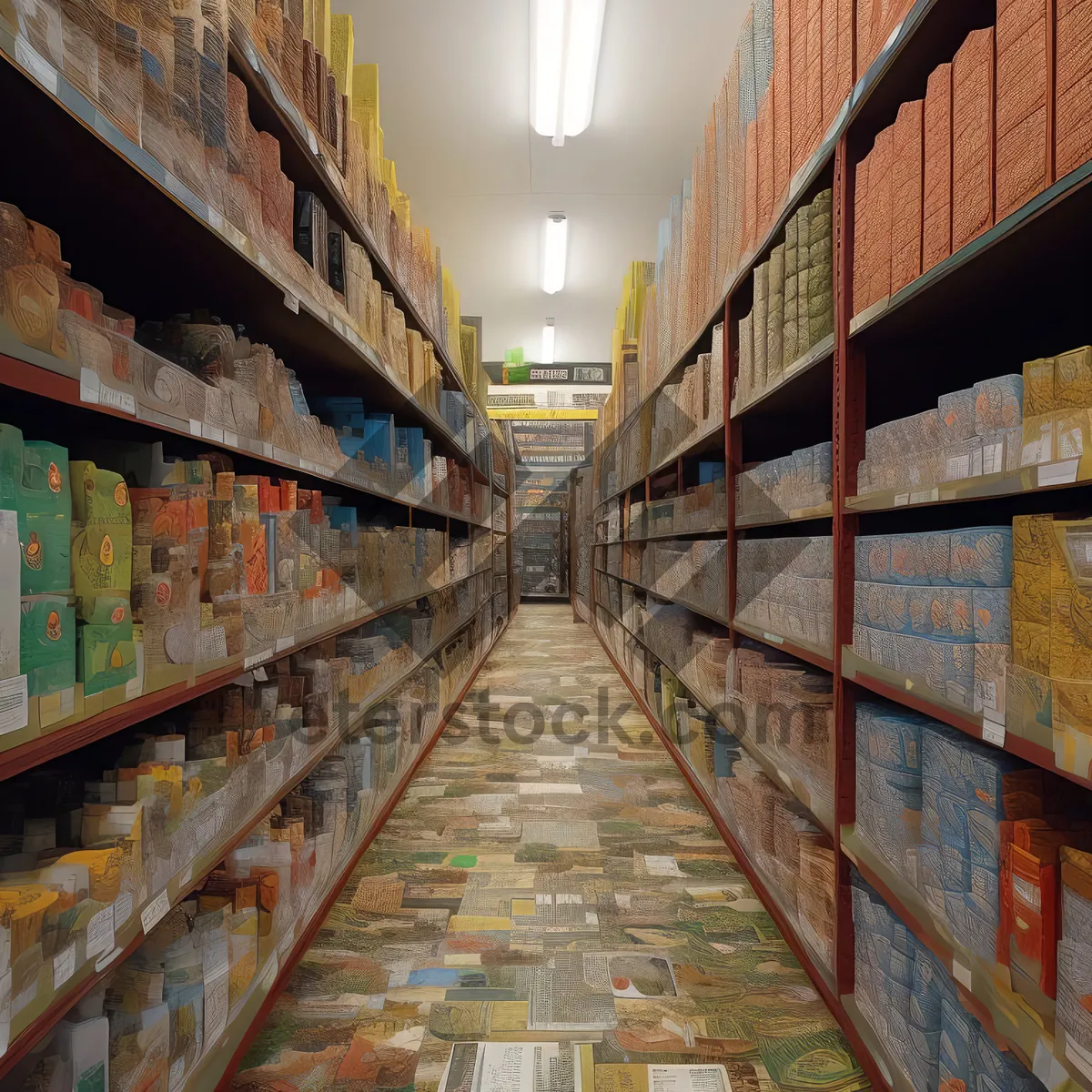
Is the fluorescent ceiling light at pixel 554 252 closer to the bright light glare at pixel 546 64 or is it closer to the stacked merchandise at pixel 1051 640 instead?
the bright light glare at pixel 546 64

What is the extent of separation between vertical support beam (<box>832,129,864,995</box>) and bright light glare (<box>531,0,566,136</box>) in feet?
8.64

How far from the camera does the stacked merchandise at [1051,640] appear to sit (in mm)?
959

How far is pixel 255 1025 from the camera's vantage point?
1621mm

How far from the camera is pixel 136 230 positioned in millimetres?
1450

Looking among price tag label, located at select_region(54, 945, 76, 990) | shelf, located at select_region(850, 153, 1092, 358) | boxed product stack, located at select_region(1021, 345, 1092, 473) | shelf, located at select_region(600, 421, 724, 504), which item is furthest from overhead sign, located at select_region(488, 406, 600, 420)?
price tag label, located at select_region(54, 945, 76, 990)

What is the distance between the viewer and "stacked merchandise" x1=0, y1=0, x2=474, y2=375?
3.39ft

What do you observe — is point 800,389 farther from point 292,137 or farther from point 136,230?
point 136,230

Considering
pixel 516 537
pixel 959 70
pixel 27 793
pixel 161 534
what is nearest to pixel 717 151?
pixel 959 70

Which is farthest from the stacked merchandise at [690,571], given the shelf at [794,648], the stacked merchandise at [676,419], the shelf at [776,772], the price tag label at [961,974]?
the price tag label at [961,974]

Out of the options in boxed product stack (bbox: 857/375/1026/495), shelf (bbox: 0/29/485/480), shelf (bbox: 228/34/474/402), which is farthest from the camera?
shelf (bbox: 228/34/474/402)

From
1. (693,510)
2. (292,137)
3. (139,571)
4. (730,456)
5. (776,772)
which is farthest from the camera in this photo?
(693,510)

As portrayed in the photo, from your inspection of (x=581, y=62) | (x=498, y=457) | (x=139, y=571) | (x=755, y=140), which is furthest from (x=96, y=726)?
(x=498, y=457)

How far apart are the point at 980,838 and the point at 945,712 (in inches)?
8.1

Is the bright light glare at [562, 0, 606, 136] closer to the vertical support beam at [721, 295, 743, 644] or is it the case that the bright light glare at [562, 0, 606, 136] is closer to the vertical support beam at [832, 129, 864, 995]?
the vertical support beam at [721, 295, 743, 644]
